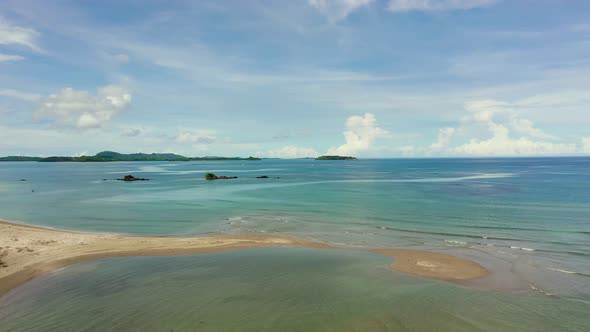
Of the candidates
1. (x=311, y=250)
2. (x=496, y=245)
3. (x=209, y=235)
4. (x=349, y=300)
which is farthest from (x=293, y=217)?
(x=349, y=300)

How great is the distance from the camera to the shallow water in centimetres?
1290

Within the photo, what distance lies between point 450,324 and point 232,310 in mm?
8725

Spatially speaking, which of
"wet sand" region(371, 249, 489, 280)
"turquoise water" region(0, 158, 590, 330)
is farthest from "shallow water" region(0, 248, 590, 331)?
"wet sand" region(371, 249, 489, 280)

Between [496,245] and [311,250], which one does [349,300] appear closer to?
[311,250]

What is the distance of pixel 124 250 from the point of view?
22.6m

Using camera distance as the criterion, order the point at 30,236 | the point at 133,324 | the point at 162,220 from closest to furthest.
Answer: the point at 133,324, the point at 30,236, the point at 162,220

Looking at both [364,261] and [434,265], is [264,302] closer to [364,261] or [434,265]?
[364,261]

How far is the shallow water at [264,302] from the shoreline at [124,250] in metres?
1.60

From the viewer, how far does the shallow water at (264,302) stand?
12.9m

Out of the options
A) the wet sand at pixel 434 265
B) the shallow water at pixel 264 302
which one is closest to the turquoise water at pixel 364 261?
the shallow water at pixel 264 302

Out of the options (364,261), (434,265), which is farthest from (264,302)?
(434,265)

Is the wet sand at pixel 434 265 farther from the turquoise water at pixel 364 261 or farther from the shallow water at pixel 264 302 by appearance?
the shallow water at pixel 264 302

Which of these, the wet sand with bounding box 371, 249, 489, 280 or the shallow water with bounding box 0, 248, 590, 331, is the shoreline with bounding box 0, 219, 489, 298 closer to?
the wet sand with bounding box 371, 249, 489, 280

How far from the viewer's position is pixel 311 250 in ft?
76.2
